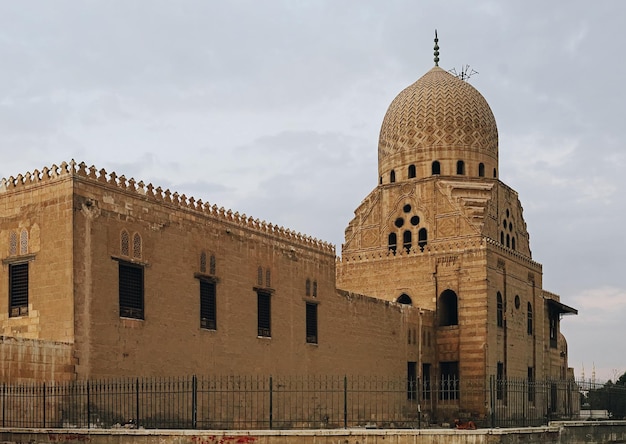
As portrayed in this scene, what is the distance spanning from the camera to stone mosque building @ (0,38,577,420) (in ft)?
66.0

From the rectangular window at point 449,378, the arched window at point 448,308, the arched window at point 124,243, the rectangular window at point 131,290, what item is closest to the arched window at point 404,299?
the arched window at point 448,308

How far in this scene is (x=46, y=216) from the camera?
20.4 metres

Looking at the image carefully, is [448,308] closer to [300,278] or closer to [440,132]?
[440,132]

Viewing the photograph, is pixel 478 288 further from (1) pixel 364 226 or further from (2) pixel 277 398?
(2) pixel 277 398

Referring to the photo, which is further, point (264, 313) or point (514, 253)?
point (514, 253)

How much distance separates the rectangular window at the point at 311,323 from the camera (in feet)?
89.8

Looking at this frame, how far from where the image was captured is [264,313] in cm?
2559

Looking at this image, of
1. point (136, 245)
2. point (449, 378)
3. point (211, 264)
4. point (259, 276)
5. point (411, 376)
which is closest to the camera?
point (136, 245)

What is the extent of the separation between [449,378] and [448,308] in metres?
2.82

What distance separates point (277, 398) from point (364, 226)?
41.0 ft

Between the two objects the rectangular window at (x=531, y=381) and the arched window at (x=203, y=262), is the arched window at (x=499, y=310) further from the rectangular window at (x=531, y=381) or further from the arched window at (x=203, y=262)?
the arched window at (x=203, y=262)

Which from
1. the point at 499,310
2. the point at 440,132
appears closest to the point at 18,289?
the point at 499,310

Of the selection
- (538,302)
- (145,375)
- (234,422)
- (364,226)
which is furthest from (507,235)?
(145,375)

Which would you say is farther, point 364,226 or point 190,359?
point 364,226
